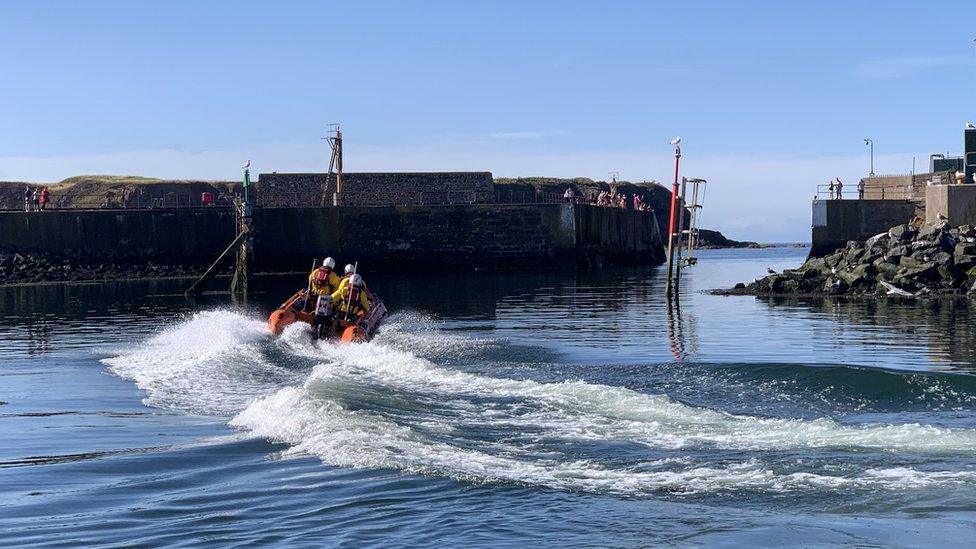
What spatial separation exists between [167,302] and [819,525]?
93.3 feet

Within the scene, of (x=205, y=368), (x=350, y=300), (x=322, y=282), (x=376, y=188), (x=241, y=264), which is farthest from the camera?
(x=376, y=188)

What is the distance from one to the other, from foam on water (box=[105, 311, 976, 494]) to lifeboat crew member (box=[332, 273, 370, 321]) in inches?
164

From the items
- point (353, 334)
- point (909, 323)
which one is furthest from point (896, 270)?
point (353, 334)

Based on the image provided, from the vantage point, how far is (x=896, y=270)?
30.3 meters

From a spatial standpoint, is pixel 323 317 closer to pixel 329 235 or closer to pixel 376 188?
pixel 329 235

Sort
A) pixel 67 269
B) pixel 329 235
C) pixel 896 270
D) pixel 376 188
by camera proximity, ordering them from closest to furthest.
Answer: pixel 896 270 < pixel 67 269 < pixel 329 235 < pixel 376 188

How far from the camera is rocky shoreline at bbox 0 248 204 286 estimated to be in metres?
45.4

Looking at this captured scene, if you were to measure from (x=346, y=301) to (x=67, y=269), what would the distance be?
29.0 meters

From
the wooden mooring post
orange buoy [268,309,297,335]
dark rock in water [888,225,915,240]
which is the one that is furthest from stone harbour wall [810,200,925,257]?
orange buoy [268,309,297,335]

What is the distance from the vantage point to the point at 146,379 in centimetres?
1571

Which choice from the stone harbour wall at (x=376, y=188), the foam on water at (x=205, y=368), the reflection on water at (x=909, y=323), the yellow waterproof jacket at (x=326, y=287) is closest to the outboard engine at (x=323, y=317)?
the yellow waterproof jacket at (x=326, y=287)

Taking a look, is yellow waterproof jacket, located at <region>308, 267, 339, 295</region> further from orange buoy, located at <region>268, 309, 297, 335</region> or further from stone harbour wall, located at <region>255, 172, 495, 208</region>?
stone harbour wall, located at <region>255, 172, 495, 208</region>

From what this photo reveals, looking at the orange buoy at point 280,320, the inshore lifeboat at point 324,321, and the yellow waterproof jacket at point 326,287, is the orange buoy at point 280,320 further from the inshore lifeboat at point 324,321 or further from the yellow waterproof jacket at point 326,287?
the yellow waterproof jacket at point 326,287

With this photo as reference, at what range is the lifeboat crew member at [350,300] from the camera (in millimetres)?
20656
